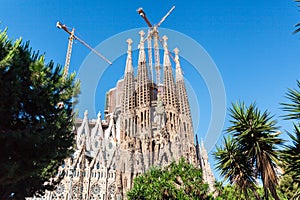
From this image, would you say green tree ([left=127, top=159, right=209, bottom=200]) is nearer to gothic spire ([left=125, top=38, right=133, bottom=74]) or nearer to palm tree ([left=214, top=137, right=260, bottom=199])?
palm tree ([left=214, top=137, right=260, bottom=199])

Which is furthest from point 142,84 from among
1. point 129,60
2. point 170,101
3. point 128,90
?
point 129,60

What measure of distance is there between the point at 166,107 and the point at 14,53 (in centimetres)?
3196

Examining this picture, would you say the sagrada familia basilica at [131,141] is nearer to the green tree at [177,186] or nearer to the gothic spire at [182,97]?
the gothic spire at [182,97]

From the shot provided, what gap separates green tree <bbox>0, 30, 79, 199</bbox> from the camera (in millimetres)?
7797

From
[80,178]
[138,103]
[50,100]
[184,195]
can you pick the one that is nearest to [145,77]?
[138,103]

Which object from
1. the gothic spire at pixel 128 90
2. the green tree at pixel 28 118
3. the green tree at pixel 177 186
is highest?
the gothic spire at pixel 128 90

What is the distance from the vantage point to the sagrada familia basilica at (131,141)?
32.0 meters

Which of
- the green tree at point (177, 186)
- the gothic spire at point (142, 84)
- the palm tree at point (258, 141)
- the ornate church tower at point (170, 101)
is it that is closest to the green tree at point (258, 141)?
the palm tree at point (258, 141)

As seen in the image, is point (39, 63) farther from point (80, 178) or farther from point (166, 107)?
point (166, 107)

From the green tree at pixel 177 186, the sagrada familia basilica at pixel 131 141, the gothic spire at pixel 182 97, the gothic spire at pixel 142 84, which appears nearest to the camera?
the green tree at pixel 177 186

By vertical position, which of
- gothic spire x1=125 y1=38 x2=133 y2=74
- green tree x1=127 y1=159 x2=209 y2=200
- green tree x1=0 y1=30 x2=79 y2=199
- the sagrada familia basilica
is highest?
gothic spire x1=125 y1=38 x2=133 y2=74

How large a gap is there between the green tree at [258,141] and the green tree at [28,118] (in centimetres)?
682

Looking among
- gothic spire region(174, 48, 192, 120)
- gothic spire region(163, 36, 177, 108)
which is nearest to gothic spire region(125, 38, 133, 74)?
gothic spire region(163, 36, 177, 108)

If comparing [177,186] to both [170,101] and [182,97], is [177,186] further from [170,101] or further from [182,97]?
[182,97]
